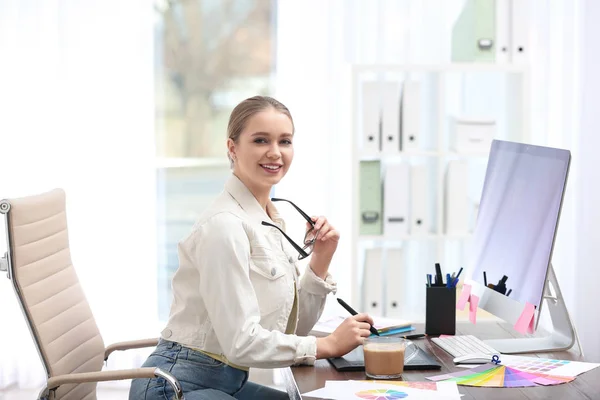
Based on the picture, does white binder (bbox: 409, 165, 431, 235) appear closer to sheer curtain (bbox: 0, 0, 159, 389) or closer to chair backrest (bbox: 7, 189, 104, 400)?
sheer curtain (bbox: 0, 0, 159, 389)

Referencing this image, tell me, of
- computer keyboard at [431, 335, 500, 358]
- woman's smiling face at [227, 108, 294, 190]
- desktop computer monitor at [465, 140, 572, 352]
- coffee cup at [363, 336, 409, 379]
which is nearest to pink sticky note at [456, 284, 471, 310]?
desktop computer monitor at [465, 140, 572, 352]

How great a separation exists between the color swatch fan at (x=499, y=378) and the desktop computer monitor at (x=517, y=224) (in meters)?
0.16

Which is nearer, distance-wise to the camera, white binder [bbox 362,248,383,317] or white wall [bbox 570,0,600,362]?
white binder [bbox 362,248,383,317]

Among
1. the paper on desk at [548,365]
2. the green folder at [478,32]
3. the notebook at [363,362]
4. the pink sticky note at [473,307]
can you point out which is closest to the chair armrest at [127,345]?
the notebook at [363,362]

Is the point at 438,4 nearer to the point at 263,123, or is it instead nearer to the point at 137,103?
the point at 137,103

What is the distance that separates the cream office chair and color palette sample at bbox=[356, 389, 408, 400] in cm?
43

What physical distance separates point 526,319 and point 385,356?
0.37 meters

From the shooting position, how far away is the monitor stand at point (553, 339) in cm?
196

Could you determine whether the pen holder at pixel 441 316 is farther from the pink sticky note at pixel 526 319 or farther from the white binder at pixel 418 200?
the white binder at pixel 418 200

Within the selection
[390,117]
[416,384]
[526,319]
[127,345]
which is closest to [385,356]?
[416,384]

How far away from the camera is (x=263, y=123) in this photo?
1.92 metres

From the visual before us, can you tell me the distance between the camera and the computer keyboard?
1.88 metres

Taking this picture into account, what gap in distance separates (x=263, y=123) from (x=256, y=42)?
364 centimetres

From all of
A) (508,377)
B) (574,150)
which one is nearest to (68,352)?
(508,377)
